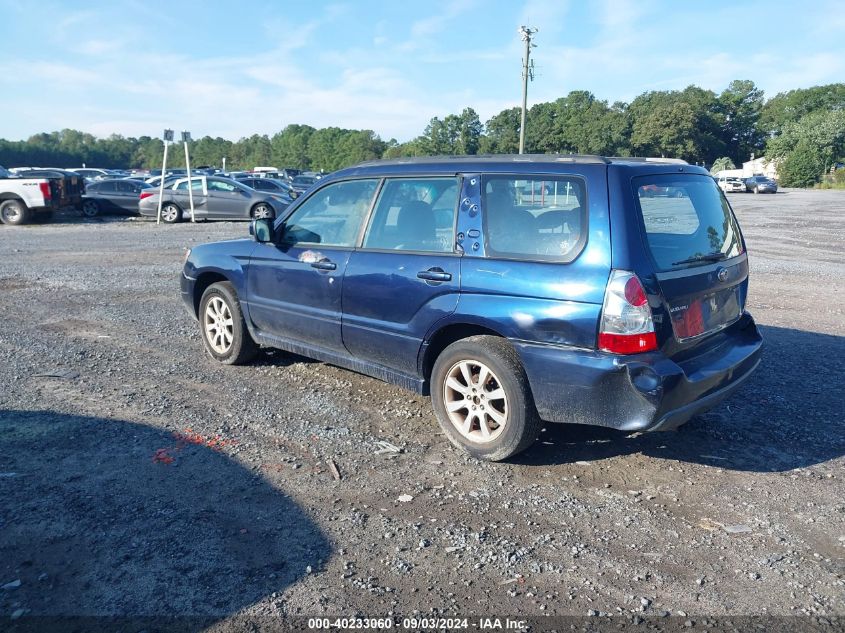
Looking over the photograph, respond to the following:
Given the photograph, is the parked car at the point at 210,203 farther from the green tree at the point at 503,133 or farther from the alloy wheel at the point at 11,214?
the green tree at the point at 503,133

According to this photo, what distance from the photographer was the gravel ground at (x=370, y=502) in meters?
3.05

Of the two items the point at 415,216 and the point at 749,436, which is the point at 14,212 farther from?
the point at 749,436

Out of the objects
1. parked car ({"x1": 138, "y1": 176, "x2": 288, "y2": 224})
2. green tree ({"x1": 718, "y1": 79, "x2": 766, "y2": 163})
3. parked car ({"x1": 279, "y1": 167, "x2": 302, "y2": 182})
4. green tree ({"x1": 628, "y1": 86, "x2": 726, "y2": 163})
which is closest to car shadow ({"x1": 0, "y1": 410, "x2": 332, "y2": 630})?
parked car ({"x1": 138, "y1": 176, "x2": 288, "y2": 224})

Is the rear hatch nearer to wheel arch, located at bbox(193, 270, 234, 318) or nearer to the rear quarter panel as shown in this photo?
the rear quarter panel

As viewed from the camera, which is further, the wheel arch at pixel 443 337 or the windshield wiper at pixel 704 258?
the wheel arch at pixel 443 337

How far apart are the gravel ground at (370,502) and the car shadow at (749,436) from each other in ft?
0.06

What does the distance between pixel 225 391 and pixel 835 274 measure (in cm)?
1082

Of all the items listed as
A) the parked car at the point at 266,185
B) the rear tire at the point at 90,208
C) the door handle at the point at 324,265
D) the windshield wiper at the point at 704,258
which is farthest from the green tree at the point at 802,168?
the door handle at the point at 324,265

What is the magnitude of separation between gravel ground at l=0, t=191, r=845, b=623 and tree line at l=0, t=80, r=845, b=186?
5727 centimetres

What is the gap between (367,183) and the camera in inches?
205

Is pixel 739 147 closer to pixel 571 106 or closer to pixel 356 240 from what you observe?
pixel 571 106

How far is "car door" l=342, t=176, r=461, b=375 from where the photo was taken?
4.52 m

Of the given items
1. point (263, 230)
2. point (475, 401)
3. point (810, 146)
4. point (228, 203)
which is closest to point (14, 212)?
point (228, 203)

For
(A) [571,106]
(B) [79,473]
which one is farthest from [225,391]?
(A) [571,106]
